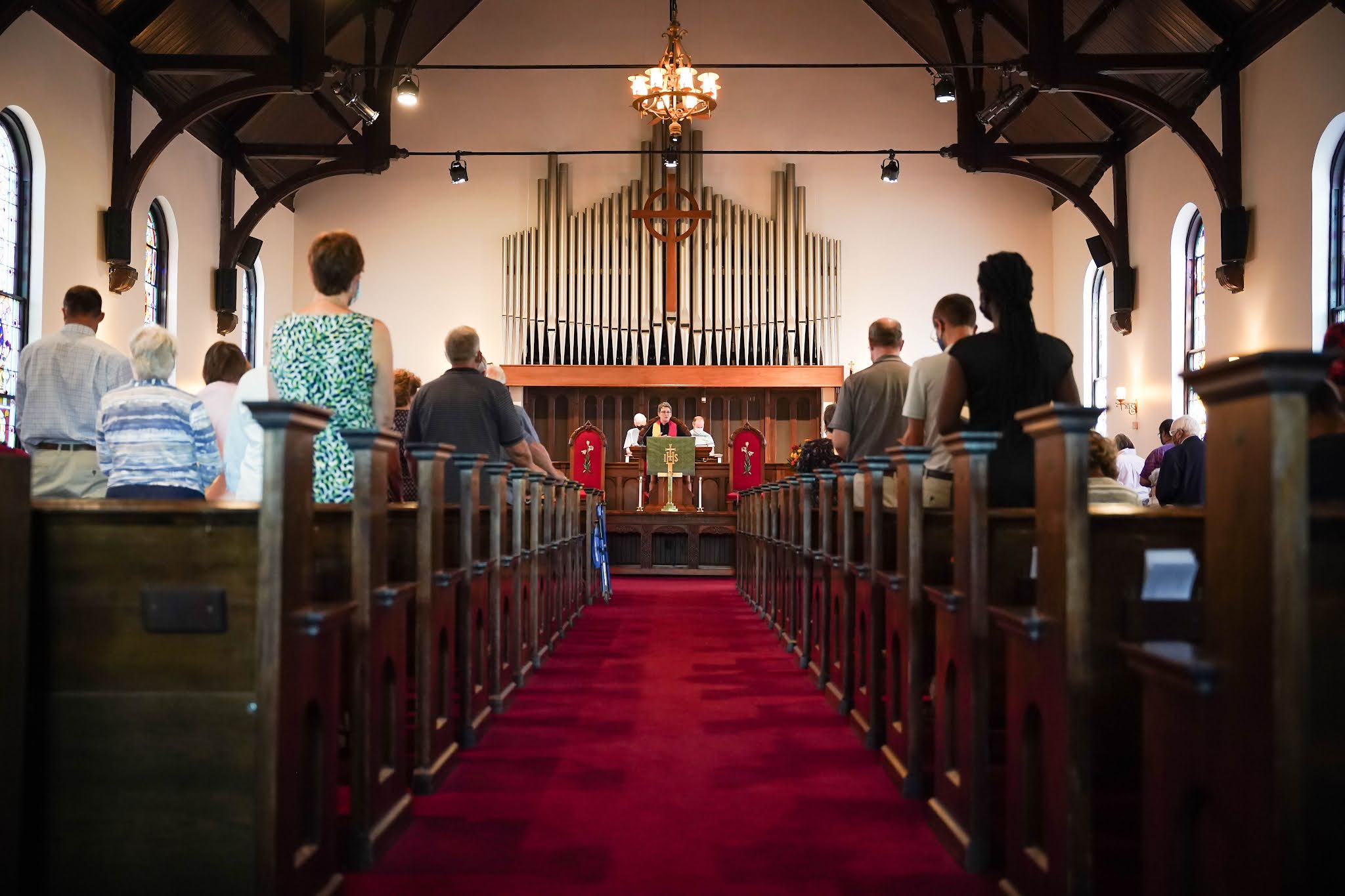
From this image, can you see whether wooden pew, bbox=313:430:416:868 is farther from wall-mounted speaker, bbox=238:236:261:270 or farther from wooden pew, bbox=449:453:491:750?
wall-mounted speaker, bbox=238:236:261:270

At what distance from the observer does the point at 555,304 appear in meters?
15.7

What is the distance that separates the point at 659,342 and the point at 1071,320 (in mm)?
5128

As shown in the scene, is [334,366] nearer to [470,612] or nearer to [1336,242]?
[470,612]

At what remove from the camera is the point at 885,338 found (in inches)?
207

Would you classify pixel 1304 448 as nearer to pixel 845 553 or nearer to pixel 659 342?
pixel 845 553

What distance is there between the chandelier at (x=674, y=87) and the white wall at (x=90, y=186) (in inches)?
175

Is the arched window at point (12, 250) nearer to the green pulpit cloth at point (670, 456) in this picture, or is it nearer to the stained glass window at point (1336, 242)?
the green pulpit cloth at point (670, 456)

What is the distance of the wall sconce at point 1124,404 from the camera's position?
13.1 meters

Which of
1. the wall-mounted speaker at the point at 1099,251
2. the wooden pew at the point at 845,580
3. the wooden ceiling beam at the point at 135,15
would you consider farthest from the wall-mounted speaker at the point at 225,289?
the wooden pew at the point at 845,580

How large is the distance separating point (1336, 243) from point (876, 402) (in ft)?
19.1

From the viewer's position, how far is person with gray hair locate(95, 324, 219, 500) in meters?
3.37

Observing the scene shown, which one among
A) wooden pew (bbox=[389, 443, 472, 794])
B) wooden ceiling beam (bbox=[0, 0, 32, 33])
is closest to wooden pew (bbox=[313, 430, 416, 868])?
wooden pew (bbox=[389, 443, 472, 794])

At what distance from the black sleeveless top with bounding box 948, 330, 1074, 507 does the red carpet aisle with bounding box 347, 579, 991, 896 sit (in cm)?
91

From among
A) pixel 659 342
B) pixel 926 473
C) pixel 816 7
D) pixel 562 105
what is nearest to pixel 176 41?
pixel 562 105
